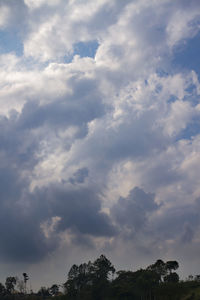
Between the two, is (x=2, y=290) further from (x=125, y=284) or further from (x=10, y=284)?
(x=125, y=284)

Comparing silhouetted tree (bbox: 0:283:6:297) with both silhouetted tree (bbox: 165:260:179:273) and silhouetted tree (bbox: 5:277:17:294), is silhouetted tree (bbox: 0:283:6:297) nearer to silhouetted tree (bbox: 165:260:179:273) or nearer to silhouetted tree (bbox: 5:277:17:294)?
silhouetted tree (bbox: 5:277:17:294)

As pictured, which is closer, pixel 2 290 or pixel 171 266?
pixel 171 266

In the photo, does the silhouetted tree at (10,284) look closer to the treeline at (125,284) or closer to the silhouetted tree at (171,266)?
the treeline at (125,284)

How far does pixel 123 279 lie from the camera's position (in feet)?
500

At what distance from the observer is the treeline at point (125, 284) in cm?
11781

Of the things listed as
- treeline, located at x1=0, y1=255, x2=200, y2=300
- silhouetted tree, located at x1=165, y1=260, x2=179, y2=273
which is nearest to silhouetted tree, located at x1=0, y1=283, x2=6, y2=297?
treeline, located at x1=0, y1=255, x2=200, y2=300

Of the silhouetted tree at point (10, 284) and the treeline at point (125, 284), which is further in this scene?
the silhouetted tree at point (10, 284)

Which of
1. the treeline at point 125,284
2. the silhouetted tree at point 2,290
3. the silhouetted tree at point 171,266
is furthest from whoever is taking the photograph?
the silhouetted tree at point 2,290

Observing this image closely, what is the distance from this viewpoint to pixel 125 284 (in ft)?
442

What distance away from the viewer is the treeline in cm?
11781

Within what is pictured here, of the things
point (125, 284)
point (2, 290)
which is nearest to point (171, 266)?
point (125, 284)

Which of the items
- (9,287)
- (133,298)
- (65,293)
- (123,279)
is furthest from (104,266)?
(9,287)

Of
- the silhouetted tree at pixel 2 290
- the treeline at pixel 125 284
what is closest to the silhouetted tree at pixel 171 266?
the treeline at pixel 125 284

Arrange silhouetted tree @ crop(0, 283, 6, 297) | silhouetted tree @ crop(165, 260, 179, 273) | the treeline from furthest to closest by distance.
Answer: silhouetted tree @ crop(0, 283, 6, 297)
silhouetted tree @ crop(165, 260, 179, 273)
the treeline
